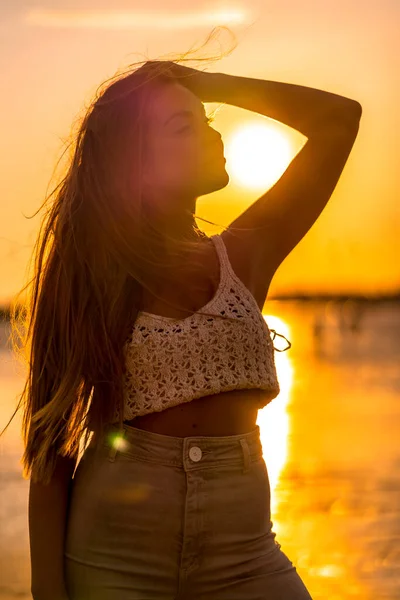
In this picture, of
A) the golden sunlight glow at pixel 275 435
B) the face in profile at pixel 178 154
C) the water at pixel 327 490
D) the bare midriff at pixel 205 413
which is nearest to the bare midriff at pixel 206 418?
the bare midriff at pixel 205 413

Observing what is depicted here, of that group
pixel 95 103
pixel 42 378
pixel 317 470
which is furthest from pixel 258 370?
pixel 317 470

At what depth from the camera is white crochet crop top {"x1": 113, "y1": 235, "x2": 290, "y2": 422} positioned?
2.62m

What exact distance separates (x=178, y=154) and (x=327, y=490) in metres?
7.05

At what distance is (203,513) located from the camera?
100 inches

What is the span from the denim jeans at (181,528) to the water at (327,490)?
89 centimetres

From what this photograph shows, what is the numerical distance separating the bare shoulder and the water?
881mm

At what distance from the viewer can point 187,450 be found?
2.56 meters

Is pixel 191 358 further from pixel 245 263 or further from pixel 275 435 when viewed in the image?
pixel 275 435

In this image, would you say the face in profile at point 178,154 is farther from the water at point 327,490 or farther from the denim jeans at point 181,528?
the water at point 327,490

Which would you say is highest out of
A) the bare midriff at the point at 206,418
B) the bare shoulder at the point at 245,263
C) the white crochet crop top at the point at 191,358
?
the bare shoulder at the point at 245,263

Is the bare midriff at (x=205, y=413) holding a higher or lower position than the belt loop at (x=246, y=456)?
higher

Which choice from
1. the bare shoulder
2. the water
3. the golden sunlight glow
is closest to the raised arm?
the bare shoulder

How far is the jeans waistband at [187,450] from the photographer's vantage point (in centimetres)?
256

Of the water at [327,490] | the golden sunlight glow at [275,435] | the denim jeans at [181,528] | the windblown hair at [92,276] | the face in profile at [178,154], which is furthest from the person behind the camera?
the golden sunlight glow at [275,435]
